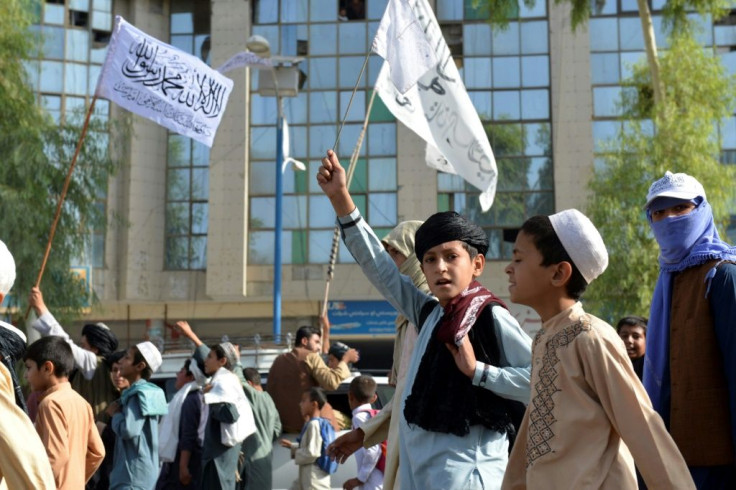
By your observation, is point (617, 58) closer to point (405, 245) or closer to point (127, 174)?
point (127, 174)

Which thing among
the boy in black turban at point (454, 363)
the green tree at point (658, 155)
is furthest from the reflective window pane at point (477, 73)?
the boy in black turban at point (454, 363)

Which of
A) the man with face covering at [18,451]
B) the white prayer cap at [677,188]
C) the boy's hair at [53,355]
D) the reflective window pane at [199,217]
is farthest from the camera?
the reflective window pane at [199,217]

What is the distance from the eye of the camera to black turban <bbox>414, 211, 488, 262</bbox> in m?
4.34

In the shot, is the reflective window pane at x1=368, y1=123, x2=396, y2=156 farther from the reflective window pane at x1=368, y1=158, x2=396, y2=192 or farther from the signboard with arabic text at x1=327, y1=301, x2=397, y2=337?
the signboard with arabic text at x1=327, y1=301, x2=397, y2=337

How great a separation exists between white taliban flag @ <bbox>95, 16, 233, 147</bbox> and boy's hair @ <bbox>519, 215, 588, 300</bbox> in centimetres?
824

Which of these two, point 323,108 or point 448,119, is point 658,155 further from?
point 448,119

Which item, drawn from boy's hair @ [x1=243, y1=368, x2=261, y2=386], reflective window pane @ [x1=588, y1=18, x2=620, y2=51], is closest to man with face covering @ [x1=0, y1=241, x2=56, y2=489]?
boy's hair @ [x1=243, y1=368, x2=261, y2=386]

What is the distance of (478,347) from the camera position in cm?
422

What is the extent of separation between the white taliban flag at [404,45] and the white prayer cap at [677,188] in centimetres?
292

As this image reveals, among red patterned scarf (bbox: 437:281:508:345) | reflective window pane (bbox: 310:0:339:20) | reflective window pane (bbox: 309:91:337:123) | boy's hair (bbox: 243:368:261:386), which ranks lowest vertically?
boy's hair (bbox: 243:368:261:386)

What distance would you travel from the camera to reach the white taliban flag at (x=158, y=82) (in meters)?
11.6

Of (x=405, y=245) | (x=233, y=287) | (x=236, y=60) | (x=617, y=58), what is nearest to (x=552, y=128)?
(x=617, y=58)

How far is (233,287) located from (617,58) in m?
13.6

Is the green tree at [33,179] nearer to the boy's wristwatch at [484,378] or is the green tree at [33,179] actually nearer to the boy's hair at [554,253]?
the boy's wristwatch at [484,378]
